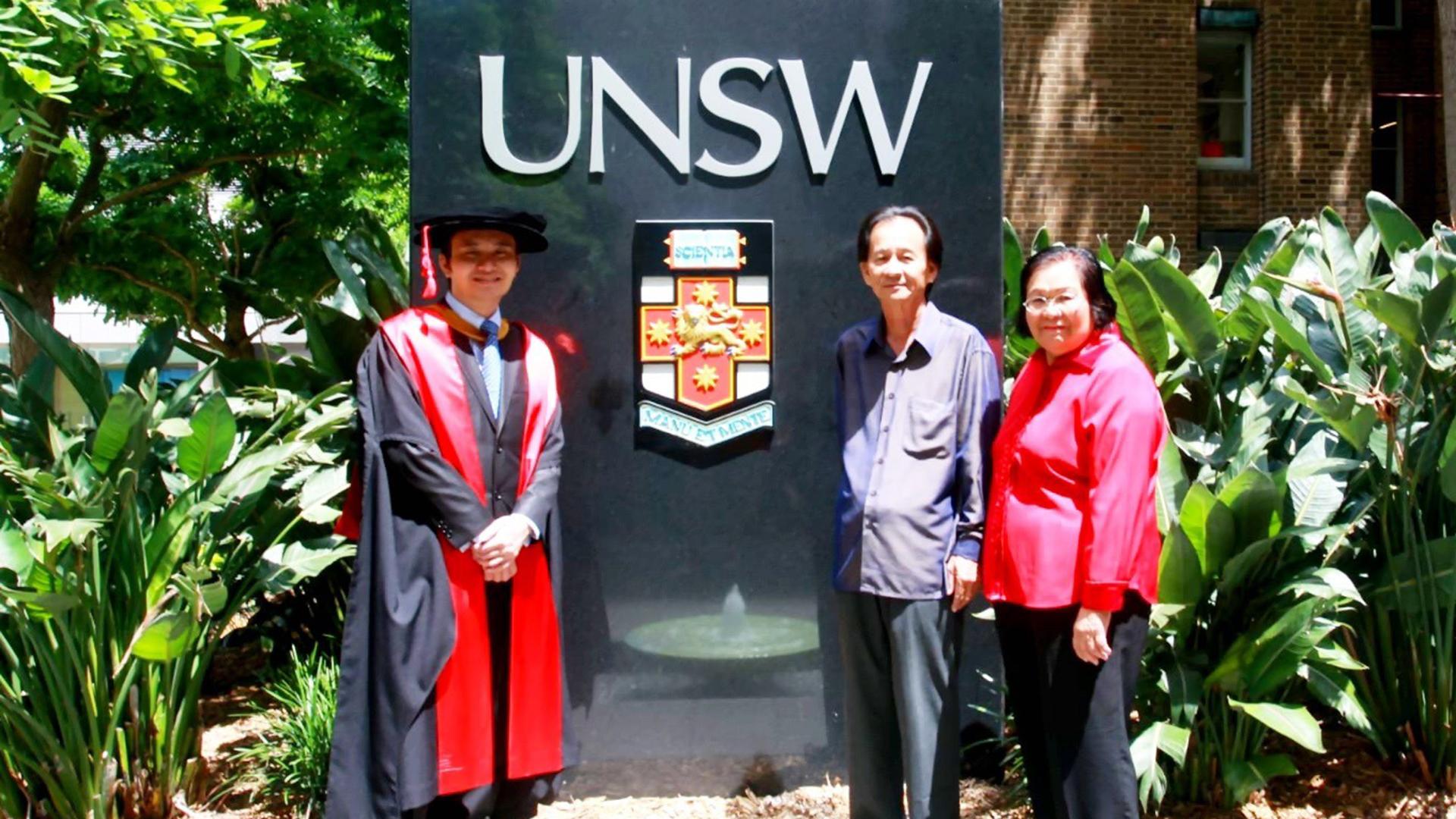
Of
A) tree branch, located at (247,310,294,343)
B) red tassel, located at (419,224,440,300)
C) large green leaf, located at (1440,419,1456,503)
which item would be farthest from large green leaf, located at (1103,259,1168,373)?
tree branch, located at (247,310,294,343)

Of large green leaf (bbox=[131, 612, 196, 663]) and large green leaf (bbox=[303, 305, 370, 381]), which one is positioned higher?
large green leaf (bbox=[303, 305, 370, 381])

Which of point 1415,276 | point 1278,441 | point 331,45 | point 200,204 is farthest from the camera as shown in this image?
point 200,204

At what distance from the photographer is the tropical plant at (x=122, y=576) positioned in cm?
369

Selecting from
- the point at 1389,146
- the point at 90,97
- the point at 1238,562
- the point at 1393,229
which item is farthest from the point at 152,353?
the point at 1389,146

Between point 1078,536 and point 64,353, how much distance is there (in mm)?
3324

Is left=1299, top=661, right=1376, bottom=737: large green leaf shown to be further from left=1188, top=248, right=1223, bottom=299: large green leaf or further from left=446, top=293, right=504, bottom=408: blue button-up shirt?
left=446, top=293, right=504, bottom=408: blue button-up shirt

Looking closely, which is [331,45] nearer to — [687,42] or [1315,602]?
[687,42]

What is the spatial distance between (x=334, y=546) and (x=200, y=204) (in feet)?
30.4

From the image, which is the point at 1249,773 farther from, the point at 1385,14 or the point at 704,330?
the point at 1385,14

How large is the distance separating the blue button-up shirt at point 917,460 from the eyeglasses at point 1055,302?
34cm

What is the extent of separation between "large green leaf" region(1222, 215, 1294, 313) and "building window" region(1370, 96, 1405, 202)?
14959mm

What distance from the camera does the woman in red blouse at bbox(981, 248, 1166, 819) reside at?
300 cm

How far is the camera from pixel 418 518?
346 centimetres

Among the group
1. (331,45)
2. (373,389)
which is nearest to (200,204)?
(331,45)
